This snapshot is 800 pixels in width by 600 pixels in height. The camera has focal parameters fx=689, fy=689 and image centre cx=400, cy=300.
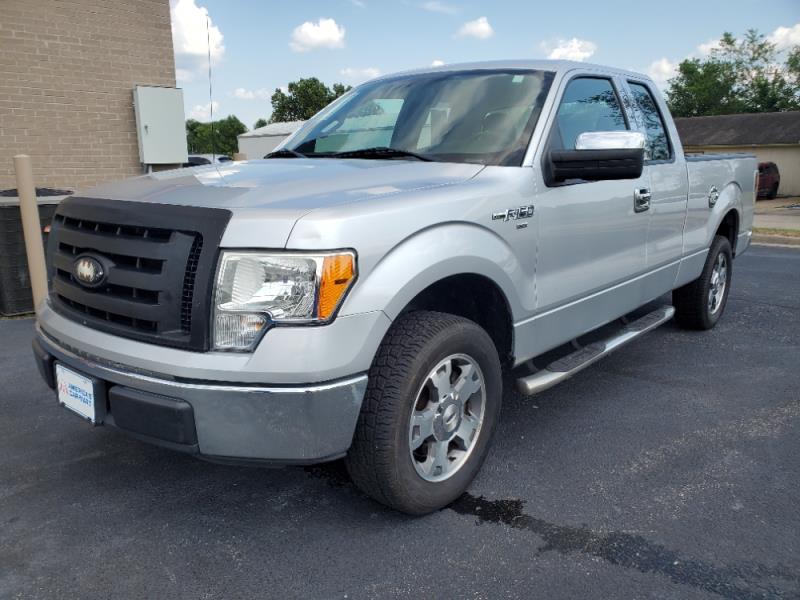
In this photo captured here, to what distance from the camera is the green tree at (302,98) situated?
6788 cm

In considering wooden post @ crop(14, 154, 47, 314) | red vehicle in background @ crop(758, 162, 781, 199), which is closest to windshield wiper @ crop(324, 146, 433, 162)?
wooden post @ crop(14, 154, 47, 314)

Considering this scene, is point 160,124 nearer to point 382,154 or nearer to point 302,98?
point 382,154

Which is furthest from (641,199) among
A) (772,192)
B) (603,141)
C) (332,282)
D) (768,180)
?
(772,192)

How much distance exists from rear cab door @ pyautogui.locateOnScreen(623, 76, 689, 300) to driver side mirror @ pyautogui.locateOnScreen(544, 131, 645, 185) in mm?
1091

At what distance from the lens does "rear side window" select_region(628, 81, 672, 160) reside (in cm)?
450

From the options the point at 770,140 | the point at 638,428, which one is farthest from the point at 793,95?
the point at 638,428

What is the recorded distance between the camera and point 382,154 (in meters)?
3.45

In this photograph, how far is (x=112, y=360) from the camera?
2.50m

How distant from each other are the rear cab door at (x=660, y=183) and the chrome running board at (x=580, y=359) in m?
0.18

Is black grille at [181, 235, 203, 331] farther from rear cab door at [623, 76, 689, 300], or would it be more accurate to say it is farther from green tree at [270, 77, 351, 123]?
green tree at [270, 77, 351, 123]

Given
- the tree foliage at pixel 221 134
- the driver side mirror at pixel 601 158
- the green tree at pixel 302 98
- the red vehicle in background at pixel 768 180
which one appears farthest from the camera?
the tree foliage at pixel 221 134

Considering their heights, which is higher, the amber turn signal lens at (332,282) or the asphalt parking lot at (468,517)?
the amber turn signal lens at (332,282)

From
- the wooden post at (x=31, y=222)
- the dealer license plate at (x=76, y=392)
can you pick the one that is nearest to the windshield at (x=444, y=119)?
the dealer license plate at (x=76, y=392)

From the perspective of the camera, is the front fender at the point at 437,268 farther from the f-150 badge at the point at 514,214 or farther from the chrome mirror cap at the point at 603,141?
the chrome mirror cap at the point at 603,141
